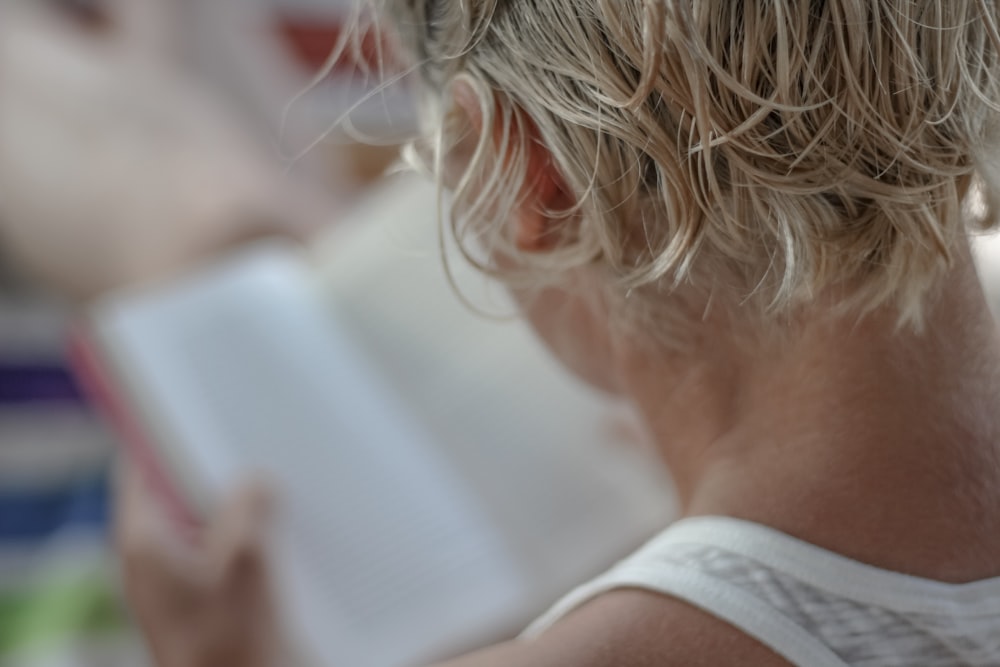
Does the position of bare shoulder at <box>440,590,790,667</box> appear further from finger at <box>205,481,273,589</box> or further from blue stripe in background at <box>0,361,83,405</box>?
blue stripe in background at <box>0,361,83,405</box>

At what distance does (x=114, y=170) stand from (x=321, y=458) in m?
0.50

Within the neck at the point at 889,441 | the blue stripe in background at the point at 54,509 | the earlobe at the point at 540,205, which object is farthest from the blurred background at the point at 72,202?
the neck at the point at 889,441

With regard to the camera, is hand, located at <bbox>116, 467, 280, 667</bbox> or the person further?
hand, located at <bbox>116, 467, 280, 667</bbox>

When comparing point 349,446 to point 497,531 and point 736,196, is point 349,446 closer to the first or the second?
point 497,531

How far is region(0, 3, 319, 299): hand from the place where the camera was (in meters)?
1.08

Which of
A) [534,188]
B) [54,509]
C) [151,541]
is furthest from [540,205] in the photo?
[54,509]

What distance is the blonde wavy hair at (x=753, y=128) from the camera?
34 cm

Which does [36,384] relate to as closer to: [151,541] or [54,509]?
[54,509]

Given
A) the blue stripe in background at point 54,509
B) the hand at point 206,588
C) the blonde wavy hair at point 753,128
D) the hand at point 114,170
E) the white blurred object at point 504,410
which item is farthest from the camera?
the hand at point 114,170

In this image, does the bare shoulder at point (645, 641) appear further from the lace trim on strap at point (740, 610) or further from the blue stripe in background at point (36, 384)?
the blue stripe in background at point (36, 384)

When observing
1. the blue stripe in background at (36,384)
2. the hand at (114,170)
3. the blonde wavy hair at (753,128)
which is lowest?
the blonde wavy hair at (753,128)

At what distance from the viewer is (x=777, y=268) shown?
38 centimetres

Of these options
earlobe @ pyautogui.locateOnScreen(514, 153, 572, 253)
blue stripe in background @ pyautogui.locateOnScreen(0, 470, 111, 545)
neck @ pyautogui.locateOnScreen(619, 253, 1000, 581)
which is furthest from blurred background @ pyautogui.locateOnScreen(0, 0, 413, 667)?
neck @ pyautogui.locateOnScreen(619, 253, 1000, 581)

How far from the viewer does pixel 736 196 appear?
366mm
